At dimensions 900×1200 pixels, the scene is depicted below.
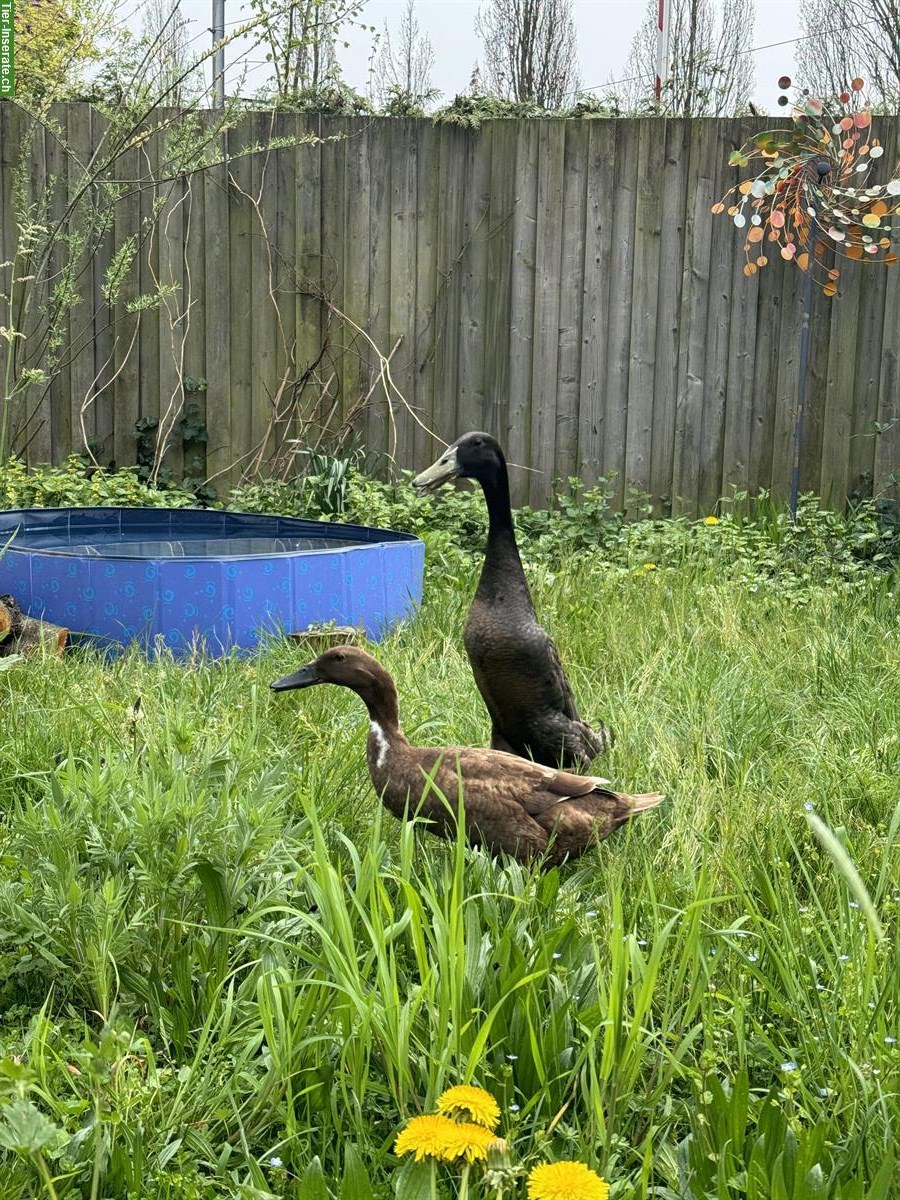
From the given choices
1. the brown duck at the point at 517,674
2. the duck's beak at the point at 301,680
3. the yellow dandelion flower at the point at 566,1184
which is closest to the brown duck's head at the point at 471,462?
the brown duck at the point at 517,674

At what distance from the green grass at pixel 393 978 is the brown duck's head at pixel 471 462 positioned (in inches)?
36.5

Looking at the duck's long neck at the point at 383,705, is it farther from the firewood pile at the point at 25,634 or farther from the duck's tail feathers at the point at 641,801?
the firewood pile at the point at 25,634

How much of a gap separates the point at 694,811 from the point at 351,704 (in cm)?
130

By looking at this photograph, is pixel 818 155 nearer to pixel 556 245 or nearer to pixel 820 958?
pixel 556 245

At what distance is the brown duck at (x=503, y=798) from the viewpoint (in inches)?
113

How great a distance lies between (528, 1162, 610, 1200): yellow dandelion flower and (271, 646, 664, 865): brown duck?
58.7 inches

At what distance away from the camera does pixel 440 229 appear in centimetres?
820

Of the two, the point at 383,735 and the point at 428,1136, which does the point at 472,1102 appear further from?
the point at 383,735

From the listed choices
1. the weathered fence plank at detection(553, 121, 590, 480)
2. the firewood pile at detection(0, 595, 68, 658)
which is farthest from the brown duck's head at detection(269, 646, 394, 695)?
the weathered fence plank at detection(553, 121, 590, 480)

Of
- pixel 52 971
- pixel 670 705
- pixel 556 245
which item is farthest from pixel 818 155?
pixel 52 971

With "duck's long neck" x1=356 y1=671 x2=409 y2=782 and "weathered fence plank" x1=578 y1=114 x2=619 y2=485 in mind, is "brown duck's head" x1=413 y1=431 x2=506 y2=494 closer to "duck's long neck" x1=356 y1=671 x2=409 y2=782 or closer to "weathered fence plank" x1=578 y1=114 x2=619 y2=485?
"duck's long neck" x1=356 y1=671 x2=409 y2=782

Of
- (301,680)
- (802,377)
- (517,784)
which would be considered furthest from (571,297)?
(517,784)

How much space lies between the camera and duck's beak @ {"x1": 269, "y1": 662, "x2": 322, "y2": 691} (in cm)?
321

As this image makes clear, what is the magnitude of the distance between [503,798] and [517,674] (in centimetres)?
67
